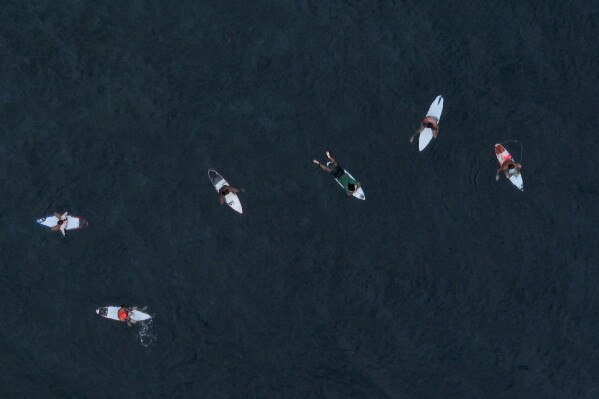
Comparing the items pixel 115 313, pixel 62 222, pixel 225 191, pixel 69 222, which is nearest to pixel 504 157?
pixel 225 191

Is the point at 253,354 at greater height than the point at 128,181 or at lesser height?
lesser

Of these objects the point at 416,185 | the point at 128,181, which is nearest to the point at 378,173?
the point at 416,185

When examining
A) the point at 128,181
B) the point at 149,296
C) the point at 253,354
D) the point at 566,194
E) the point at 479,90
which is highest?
the point at 479,90

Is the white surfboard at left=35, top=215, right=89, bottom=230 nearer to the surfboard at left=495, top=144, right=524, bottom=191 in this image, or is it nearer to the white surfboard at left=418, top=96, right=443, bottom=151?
the white surfboard at left=418, top=96, right=443, bottom=151

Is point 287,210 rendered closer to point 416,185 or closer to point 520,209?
point 416,185

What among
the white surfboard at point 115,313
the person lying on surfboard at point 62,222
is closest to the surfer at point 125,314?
the white surfboard at point 115,313

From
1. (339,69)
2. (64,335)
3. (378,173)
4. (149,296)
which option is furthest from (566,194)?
(64,335)

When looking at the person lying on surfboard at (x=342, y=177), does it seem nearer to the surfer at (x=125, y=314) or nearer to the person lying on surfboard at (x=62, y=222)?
the surfer at (x=125, y=314)
